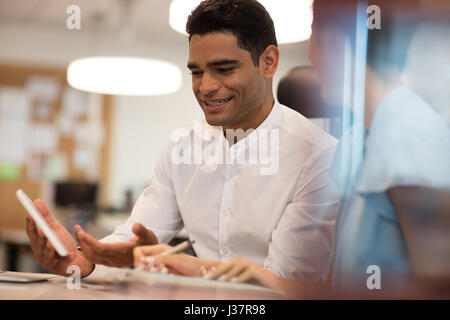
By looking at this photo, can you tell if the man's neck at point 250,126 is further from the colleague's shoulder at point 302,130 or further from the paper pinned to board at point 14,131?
the paper pinned to board at point 14,131

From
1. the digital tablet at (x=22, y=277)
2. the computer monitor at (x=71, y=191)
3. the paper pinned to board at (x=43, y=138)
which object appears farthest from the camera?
the computer monitor at (x=71, y=191)

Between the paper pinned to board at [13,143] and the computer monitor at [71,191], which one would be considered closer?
the paper pinned to board at [13,143]

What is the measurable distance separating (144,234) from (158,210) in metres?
0.09

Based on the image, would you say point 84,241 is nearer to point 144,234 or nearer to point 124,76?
point 144,234

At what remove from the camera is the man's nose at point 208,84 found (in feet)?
2.57

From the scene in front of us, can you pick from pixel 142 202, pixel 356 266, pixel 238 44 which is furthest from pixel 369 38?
pixel 142 202

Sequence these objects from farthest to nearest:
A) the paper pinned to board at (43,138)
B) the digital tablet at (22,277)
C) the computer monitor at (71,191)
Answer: the computer monitor at (71,191) → the paper pinned to board at (43,138) → the digital tablet at (22,277)

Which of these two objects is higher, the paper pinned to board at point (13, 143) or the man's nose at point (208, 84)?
the man's nose at point (208, 84)

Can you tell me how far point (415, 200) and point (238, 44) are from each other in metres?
0.35

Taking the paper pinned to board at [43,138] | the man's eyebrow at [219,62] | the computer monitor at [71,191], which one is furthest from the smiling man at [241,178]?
the computer monitor at [71,191]

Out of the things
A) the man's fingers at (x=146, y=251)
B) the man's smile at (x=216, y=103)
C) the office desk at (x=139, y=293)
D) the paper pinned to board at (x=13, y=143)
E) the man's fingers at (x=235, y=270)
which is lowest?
the office desk at (x=139, y=293)

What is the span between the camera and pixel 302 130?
2.72 ft
